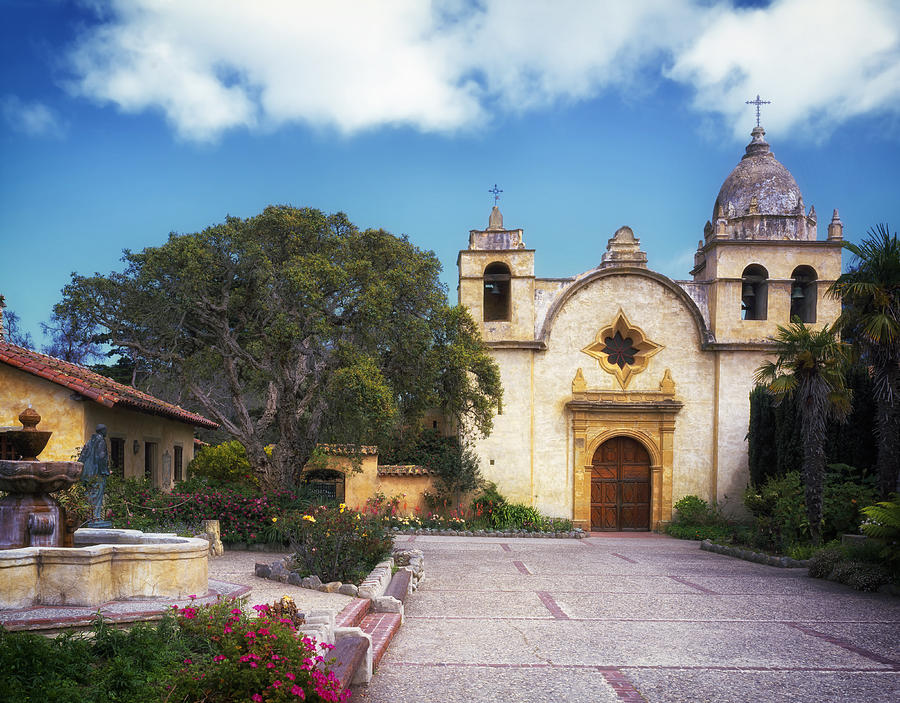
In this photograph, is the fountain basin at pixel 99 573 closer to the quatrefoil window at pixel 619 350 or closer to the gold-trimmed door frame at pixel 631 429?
the gold-trimmed door frame at pixel 631 429

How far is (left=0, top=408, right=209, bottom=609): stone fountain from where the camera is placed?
22.5 feet

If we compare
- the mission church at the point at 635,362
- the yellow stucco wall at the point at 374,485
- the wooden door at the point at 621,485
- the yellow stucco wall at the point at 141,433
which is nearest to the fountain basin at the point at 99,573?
the yellow stucco wall at the point at 141,433

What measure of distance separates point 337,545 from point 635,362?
16.3 m

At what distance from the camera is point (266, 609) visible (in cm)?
687

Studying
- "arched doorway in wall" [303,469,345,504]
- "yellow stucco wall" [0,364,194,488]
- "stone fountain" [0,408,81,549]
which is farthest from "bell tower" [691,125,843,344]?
"stone fountain" [0,408,81,549]

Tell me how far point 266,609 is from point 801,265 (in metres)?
22.6

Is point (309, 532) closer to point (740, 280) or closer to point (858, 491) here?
point (858, 491)

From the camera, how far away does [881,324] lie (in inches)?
560

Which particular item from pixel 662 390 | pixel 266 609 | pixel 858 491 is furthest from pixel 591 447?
pixel 266 609

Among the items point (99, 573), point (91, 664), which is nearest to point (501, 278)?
point (99, 573)

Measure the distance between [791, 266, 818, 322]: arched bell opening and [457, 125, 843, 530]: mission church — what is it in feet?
0.31

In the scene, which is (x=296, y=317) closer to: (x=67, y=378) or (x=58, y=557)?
(x=67, y=378)

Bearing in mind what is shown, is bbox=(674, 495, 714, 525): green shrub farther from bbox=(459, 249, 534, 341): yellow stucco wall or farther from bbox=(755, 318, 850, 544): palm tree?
bbox=(755, 318, 850, 544): palm tree

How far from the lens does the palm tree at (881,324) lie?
568 inches
